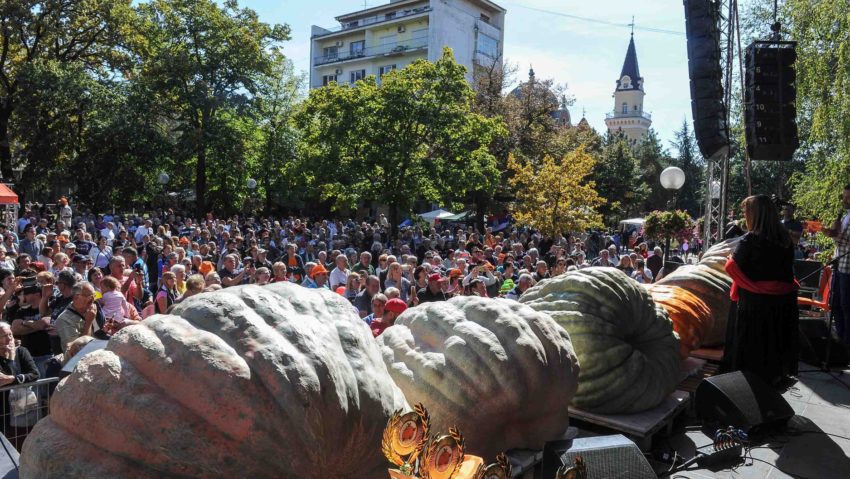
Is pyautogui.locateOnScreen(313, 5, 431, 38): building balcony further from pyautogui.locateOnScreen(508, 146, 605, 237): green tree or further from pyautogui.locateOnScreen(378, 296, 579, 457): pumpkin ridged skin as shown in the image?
pyautogui.locateOnScreen(378, 296, 579, 457): pumpkin ridged skin

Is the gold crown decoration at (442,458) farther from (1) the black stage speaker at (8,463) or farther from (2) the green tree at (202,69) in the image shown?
(2) the green tree at (202,69)

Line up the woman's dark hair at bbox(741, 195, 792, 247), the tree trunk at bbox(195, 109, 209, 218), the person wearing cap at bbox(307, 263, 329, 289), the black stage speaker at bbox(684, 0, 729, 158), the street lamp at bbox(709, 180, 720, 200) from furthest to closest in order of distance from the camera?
the tree trunk at bbox(195, 109, 209, 218), the street lamp at bbox(709, 180, 720, 200), the black stage speaker at bbox(684, 0, 729, 158), the person wearing cap at bbox(307, 263, 329, 289), the woman's dark hair at bbox(741, 195, 792, 247)

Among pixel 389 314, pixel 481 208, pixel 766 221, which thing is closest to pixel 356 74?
pixel 481 208

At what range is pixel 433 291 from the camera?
335 inches

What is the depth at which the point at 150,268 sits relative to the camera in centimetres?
1198

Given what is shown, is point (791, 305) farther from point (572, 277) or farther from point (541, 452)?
point (541, 452)

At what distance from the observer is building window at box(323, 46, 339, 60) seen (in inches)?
2311

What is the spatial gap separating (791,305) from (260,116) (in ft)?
98.3

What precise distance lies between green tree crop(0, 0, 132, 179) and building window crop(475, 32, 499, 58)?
32763 millimetres

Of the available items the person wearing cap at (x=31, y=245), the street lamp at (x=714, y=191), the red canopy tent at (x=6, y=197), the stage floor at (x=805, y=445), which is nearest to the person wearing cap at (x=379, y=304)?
the stage floor at (x=805, y=445)

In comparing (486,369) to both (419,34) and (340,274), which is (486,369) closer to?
(340,274)

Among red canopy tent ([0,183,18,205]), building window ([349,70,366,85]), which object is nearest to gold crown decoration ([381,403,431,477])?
red canopy tent ([0,183,18,205])

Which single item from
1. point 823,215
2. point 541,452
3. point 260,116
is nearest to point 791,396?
point 541,452

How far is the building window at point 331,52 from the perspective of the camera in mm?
58688
